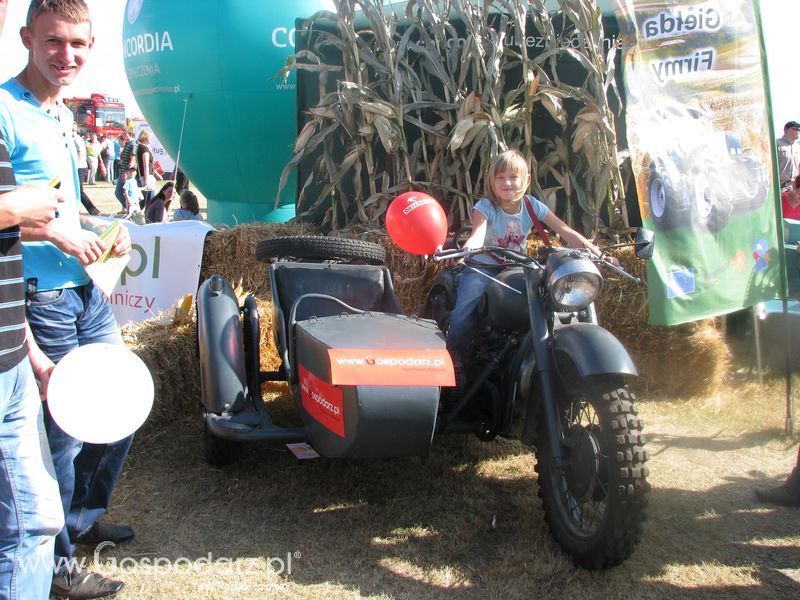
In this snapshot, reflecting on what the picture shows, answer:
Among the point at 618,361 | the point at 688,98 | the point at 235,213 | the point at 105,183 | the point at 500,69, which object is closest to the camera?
the point at 618,361

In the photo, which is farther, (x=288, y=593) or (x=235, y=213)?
(x=235, y=213)

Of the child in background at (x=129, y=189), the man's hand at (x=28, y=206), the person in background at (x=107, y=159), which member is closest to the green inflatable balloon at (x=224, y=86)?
the man's hand at (x=28, y=206)

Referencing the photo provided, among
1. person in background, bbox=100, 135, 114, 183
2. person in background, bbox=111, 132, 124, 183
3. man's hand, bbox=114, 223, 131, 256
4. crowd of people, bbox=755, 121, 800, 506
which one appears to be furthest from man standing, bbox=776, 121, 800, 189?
person in background, bbox=100, 135, 114, 183

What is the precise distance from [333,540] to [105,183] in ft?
78.7

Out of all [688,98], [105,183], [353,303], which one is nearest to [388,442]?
[353,303]

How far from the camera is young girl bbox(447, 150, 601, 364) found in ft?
10.8

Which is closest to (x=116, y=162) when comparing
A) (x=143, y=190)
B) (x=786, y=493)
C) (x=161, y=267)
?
(x=143, y=190)

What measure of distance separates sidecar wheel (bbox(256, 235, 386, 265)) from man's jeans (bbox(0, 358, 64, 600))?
1.83 metres

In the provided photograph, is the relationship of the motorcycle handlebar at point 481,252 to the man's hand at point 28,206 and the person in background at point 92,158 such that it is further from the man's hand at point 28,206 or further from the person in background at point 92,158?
the person in background at point 92,158

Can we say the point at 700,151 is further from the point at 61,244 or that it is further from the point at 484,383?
the point at 61,244

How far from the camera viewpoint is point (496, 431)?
3.10 meters

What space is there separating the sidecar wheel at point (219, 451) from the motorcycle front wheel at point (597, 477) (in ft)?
4.62

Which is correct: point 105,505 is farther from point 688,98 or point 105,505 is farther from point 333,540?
point 688,98

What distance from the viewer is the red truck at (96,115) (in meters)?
33.2
